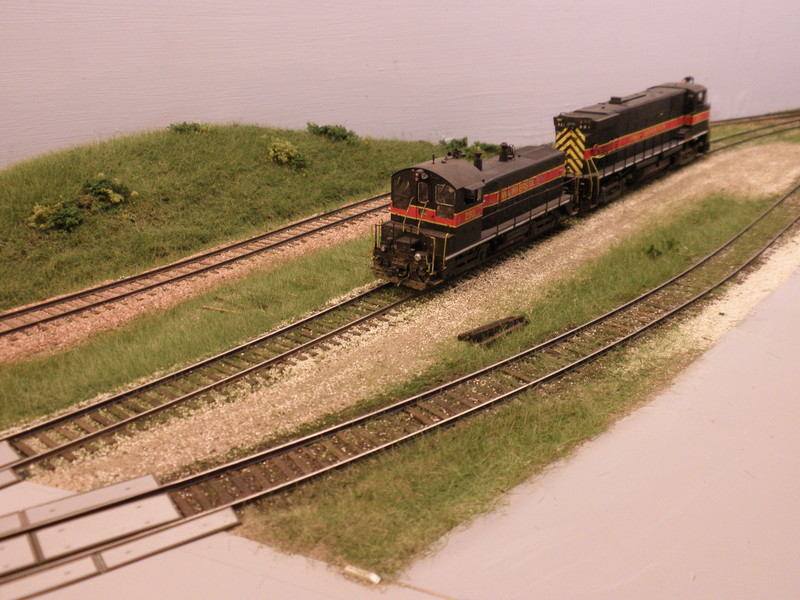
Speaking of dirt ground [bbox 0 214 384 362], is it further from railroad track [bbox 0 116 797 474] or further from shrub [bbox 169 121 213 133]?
shrub [bbox 169 121 213 133]

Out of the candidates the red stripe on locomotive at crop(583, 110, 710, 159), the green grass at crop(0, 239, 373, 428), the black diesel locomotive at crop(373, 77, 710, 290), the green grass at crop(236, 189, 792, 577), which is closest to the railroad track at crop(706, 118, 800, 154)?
the red stripe on locomotive at crop(583, 110, 710, 159)

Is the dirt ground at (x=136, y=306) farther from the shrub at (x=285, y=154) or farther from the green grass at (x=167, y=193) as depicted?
the shrub at (x=285, y=154)

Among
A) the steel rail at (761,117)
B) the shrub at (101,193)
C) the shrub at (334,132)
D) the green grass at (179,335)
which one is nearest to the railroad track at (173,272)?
the green grass at (179,335)

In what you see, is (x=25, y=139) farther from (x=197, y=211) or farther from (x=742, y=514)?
(x=742, y=514)

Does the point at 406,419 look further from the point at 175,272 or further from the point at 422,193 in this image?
the point at 175,272

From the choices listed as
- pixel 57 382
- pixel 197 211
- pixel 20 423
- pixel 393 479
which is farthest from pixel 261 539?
pixel 197 211

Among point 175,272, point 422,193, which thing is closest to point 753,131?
point 422,193
